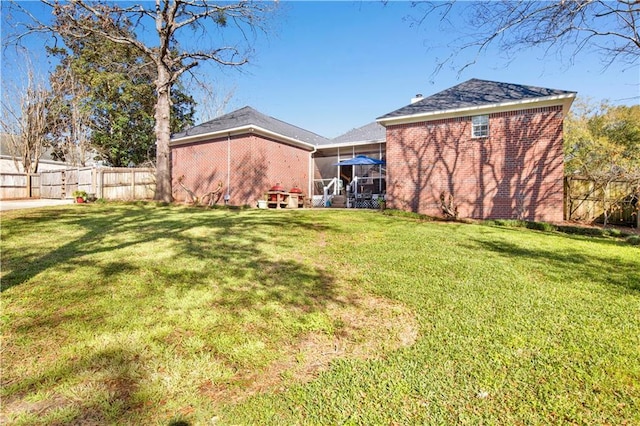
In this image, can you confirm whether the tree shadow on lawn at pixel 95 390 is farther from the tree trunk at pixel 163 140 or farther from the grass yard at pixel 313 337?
the tree trunk at pixel 163 140

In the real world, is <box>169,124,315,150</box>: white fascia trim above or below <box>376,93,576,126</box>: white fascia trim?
below

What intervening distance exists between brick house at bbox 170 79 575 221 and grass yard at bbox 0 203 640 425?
629 cm

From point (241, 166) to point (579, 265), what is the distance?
12795mm

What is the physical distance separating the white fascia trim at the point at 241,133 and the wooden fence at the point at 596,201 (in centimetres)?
1166

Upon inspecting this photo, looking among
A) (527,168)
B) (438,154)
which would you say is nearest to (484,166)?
(527,168)

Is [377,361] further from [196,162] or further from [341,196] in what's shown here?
[196,162]

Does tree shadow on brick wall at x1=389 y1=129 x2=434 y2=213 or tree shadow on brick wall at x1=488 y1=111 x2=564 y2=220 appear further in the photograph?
tree shadow on brick wall at x1=389 y1=129 x2=434 y2=213

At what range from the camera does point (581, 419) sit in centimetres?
195

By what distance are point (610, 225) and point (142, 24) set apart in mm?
21260

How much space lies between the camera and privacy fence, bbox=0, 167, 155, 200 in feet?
50.8

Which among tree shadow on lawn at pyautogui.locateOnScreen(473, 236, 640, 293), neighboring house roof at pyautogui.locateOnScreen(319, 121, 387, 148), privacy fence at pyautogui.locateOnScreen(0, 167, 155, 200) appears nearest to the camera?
tree shadow on lawn at pyautogui.locateOnScreen(473, 236, 640, 293)

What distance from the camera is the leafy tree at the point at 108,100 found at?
2098 centimetres

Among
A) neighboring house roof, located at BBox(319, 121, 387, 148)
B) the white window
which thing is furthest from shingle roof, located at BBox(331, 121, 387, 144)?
the white window

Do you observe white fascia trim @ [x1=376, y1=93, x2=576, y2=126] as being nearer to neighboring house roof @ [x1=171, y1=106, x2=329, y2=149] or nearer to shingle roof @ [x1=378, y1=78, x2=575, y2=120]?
shingle roof @ [x1=378, y1=78, x2=575, y2=120]
